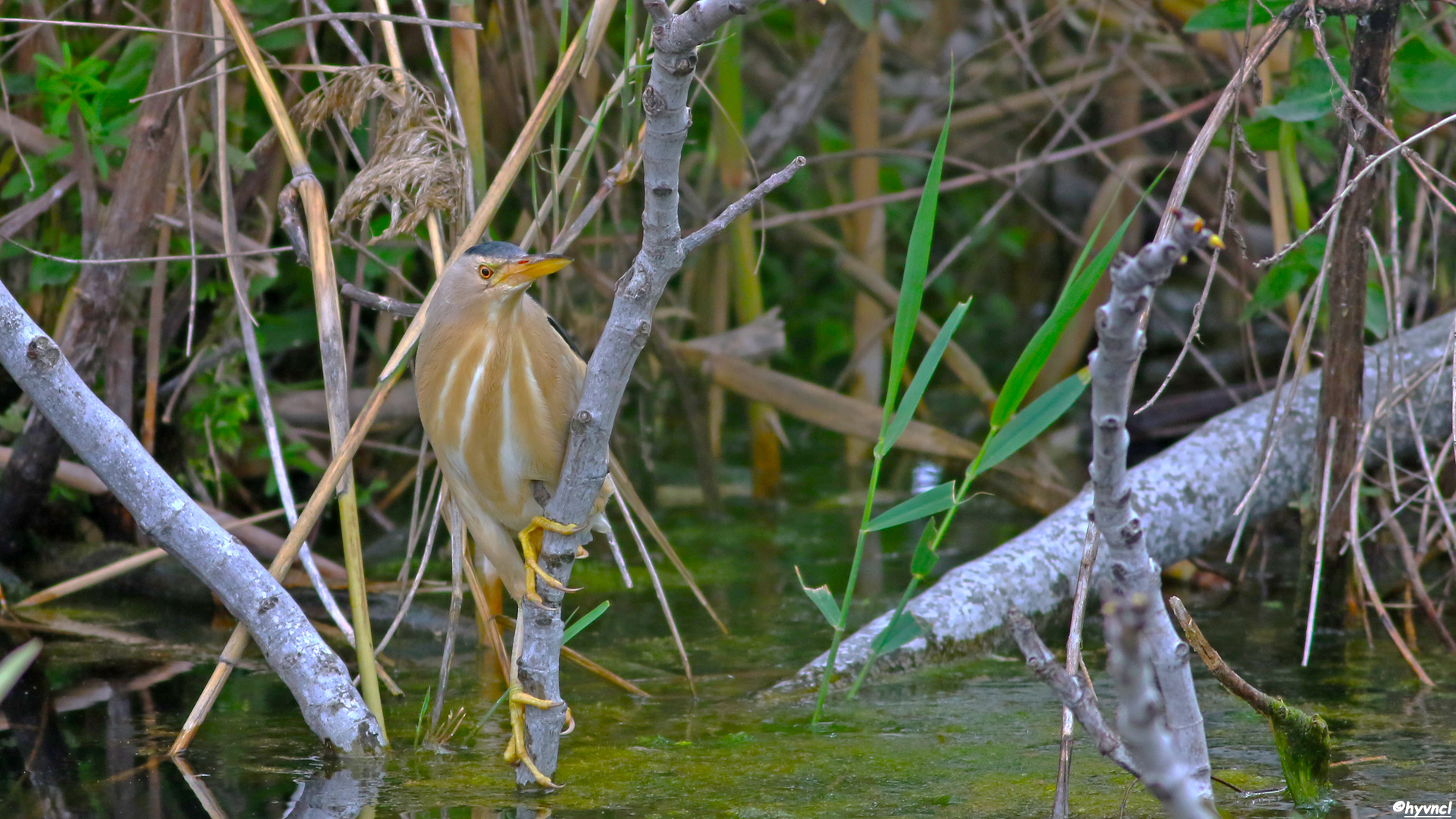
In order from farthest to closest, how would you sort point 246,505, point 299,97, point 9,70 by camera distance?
point 246,505, point 9,70, point 299,97

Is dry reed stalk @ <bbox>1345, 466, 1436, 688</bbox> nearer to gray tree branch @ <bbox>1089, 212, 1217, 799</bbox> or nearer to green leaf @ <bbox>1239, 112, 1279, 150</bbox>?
green leaf @ <bbox>1239, 112, 1279, 150</bbox>

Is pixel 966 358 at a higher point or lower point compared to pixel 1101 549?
higher

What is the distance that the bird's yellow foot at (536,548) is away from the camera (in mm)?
1864

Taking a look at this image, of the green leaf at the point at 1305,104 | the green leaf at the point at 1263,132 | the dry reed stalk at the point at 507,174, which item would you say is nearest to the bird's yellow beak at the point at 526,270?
the dry reed stalk at the point at 507,174

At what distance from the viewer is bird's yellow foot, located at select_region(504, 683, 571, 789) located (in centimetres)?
197

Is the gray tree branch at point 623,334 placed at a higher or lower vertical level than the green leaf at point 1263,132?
lower

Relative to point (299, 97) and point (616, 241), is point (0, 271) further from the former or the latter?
point (616, 241)

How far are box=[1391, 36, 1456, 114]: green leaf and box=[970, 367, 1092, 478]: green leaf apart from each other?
1335 millimetres

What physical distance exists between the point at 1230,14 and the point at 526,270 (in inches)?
60.8

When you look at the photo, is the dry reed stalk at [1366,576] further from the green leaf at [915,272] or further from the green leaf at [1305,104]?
the green leaf at [915,272]

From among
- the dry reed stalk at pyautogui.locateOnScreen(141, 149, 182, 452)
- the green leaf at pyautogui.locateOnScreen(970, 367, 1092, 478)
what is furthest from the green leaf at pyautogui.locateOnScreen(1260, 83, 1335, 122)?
the dry reed stalk at pyautogui.locateOnScreen(141, 149, 182, 452)

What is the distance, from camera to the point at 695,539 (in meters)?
3.87

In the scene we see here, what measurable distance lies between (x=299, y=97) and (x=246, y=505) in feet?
3.87

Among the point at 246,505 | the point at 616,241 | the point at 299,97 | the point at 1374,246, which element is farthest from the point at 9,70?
the point at 1374,246
